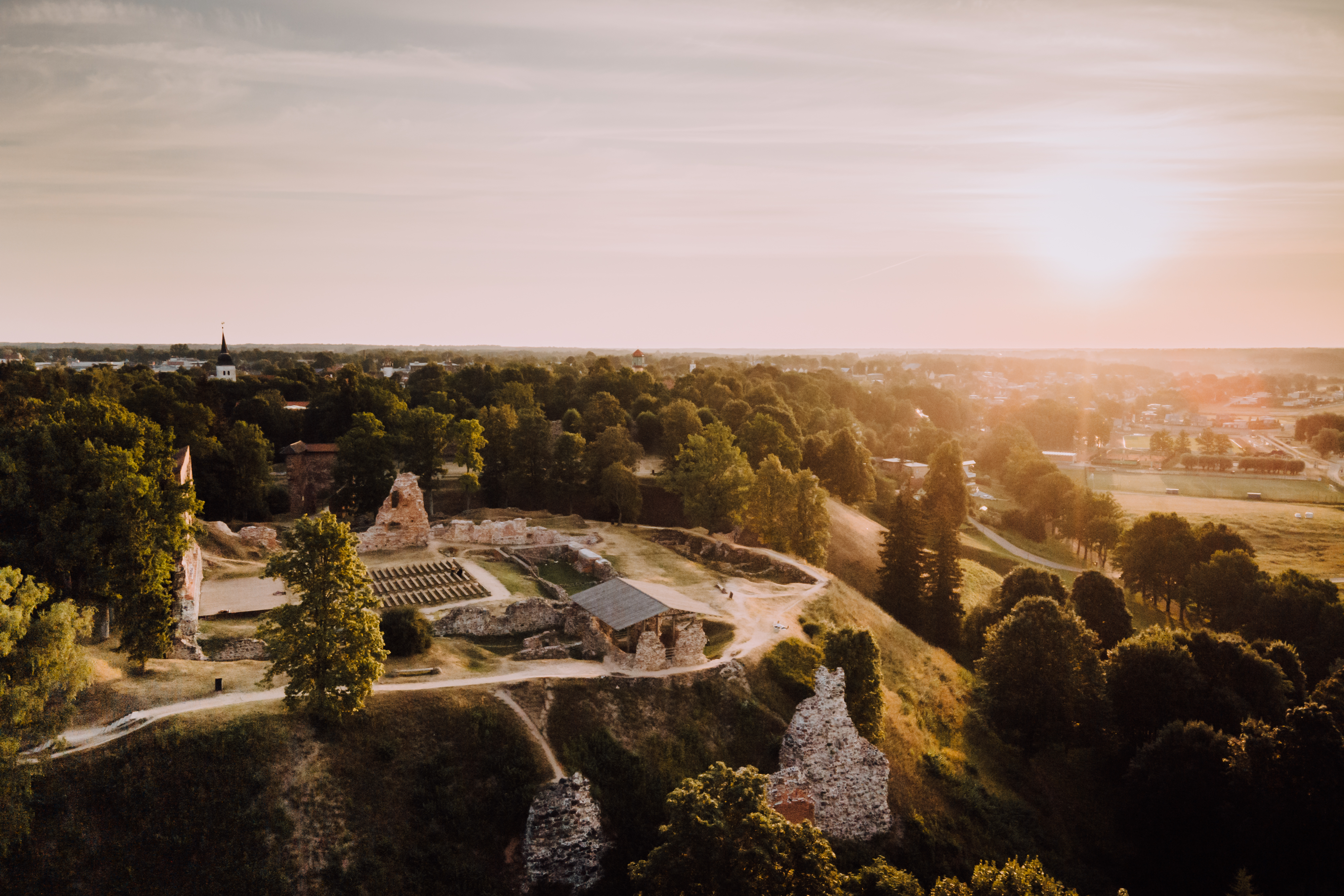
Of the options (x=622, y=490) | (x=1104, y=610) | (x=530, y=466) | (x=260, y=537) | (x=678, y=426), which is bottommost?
(x=1104, y=610)

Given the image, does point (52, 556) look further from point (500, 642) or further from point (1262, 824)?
point (1262, 824)

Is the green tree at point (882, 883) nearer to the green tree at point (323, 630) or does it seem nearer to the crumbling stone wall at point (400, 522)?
the green tree at point (323, 630)

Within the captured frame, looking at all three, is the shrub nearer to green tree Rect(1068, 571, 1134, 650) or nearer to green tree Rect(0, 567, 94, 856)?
green tree Rect(0, 567, 94, 856)

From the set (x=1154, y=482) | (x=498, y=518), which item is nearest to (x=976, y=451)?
(x=1154, y=482)

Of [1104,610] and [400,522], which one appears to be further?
[400,522]

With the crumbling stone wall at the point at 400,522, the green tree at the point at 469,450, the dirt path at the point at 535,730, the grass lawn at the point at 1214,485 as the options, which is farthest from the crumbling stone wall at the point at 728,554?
the grass lawn at the point at 1214,485

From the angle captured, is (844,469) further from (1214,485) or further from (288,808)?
(288,808)

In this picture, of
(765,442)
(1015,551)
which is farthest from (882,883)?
(1015,551)
